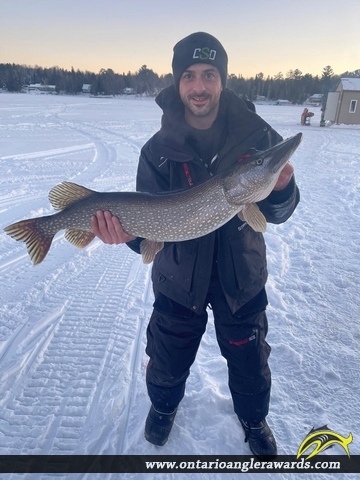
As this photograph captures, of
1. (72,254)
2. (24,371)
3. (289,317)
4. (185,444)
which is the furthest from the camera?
(72,254)

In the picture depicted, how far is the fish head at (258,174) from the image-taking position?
6.01 ft

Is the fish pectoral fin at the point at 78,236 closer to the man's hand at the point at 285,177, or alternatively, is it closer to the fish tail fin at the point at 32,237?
the fish tail fin at the point at 32,237

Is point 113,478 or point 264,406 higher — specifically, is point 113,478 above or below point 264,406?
below

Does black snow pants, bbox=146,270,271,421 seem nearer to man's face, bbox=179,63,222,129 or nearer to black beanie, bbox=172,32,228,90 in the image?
man's face, bbox=179,63,222,129

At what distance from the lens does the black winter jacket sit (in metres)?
1.88

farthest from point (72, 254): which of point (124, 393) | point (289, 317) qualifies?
point (289, 317)

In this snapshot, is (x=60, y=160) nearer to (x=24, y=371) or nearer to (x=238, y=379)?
(x=24, y=371)

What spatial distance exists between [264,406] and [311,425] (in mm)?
350

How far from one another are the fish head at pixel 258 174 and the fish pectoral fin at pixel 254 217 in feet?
0.15

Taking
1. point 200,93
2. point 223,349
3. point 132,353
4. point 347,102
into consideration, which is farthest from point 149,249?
point 347,102

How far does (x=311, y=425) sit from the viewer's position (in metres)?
2.00

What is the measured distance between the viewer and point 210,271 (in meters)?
1.89

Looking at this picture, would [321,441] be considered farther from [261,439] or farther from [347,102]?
[347,102]

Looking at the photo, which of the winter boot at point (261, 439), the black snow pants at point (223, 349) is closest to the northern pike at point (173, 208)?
the black snow pants at point (223, 349)
